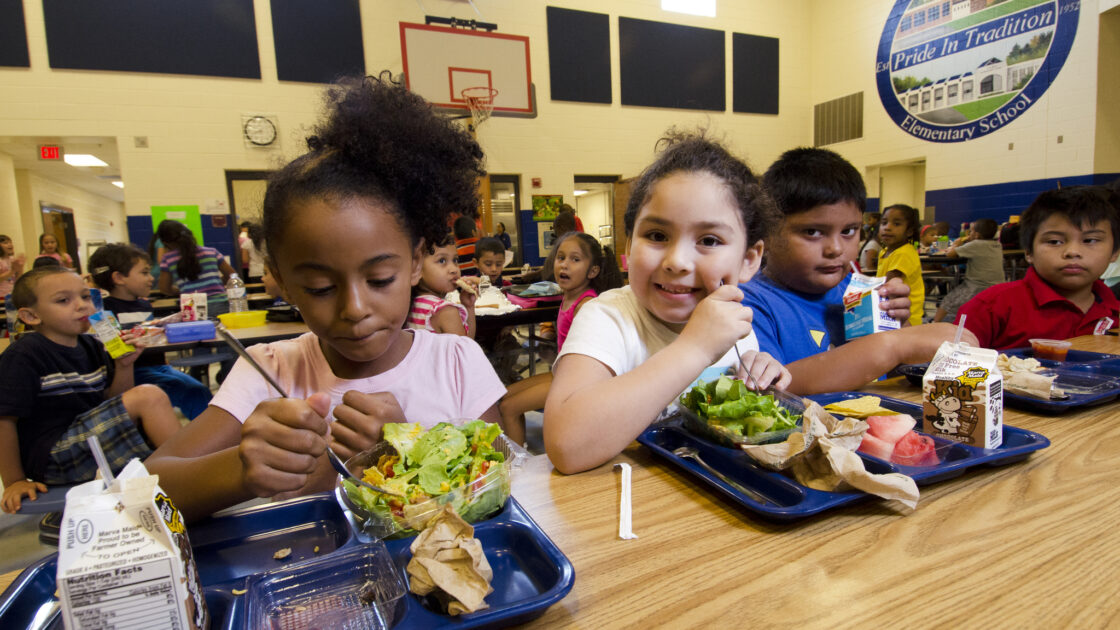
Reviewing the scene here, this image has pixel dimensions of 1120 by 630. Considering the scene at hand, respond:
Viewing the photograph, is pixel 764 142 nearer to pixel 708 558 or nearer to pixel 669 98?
pixel 669 98

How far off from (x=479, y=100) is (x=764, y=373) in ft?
21.2

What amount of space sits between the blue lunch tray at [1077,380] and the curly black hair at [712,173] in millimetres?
591

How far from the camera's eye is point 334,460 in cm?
78

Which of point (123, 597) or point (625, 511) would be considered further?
point (625, 511)

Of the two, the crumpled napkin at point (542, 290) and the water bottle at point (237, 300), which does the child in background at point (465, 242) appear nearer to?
the crumpled napkin at point (542, 290)

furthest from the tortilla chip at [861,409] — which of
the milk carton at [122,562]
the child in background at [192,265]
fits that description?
the child in background at [192,265]

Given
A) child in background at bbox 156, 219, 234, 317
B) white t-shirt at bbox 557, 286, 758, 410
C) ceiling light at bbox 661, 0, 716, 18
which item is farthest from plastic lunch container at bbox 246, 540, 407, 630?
ceiling light at bbox 661, 0, 716, 18

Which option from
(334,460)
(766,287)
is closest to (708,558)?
(334,460)

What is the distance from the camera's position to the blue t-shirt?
1561 mm

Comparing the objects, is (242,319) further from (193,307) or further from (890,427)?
(890,427)

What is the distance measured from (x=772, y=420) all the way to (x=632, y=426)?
230 mm

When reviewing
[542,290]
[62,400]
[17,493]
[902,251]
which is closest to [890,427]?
[17,493]

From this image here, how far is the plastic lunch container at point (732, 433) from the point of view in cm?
92

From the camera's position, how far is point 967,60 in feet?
26.9
